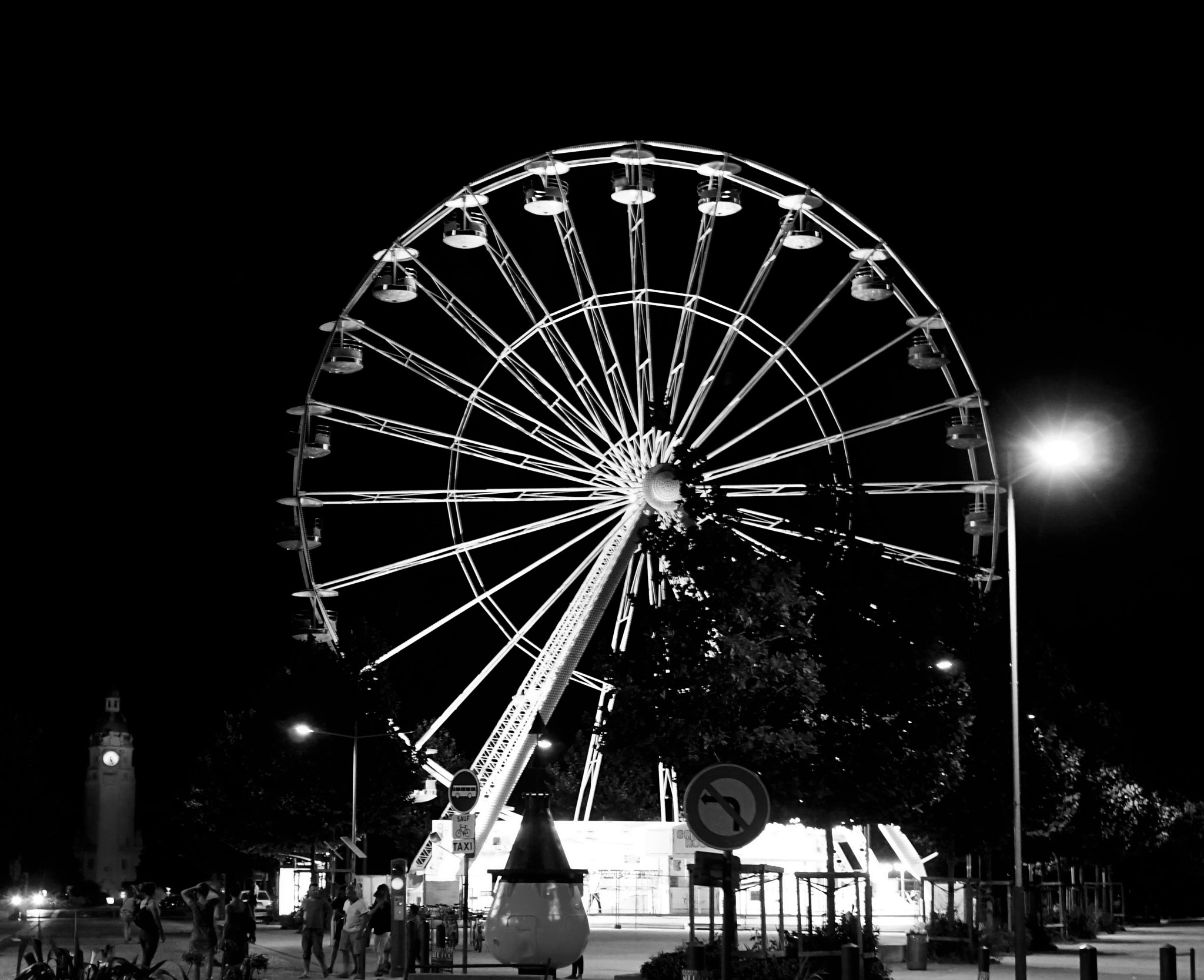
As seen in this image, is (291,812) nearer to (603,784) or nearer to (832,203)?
(832,203)

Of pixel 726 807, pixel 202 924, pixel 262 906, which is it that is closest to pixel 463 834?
pixel 202 924

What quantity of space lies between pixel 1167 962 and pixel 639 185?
2121 centimetres

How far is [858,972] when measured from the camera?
18969 millimetres

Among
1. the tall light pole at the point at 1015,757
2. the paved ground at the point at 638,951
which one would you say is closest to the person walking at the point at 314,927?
the paved ground at the point at 638,951

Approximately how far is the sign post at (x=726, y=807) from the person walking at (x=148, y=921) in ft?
32.1

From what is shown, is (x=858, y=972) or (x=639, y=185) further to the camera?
(x=639, y=185)

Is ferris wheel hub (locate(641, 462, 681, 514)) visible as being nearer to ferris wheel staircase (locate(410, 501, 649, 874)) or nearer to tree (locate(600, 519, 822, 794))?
ferris wheel staircase (locate(410, 501, 649, 874))

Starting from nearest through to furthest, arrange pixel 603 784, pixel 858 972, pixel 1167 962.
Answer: pixel 858 972, pixel 1167 962, pixel 603 784

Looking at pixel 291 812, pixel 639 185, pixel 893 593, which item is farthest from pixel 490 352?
pixel 291 812

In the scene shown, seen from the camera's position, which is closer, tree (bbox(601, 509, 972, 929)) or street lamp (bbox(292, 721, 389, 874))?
tree (bbox(601, 509, 972, 929))

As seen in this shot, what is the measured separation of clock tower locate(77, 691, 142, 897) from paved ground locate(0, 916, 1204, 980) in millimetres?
132988

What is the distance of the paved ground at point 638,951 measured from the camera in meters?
30.1

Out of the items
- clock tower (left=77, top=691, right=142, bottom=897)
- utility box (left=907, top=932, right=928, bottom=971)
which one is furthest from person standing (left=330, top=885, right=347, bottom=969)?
clock tower (left=77, top=691, right=142, bottom=897)

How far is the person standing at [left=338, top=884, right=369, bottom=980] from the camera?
1075 inches
